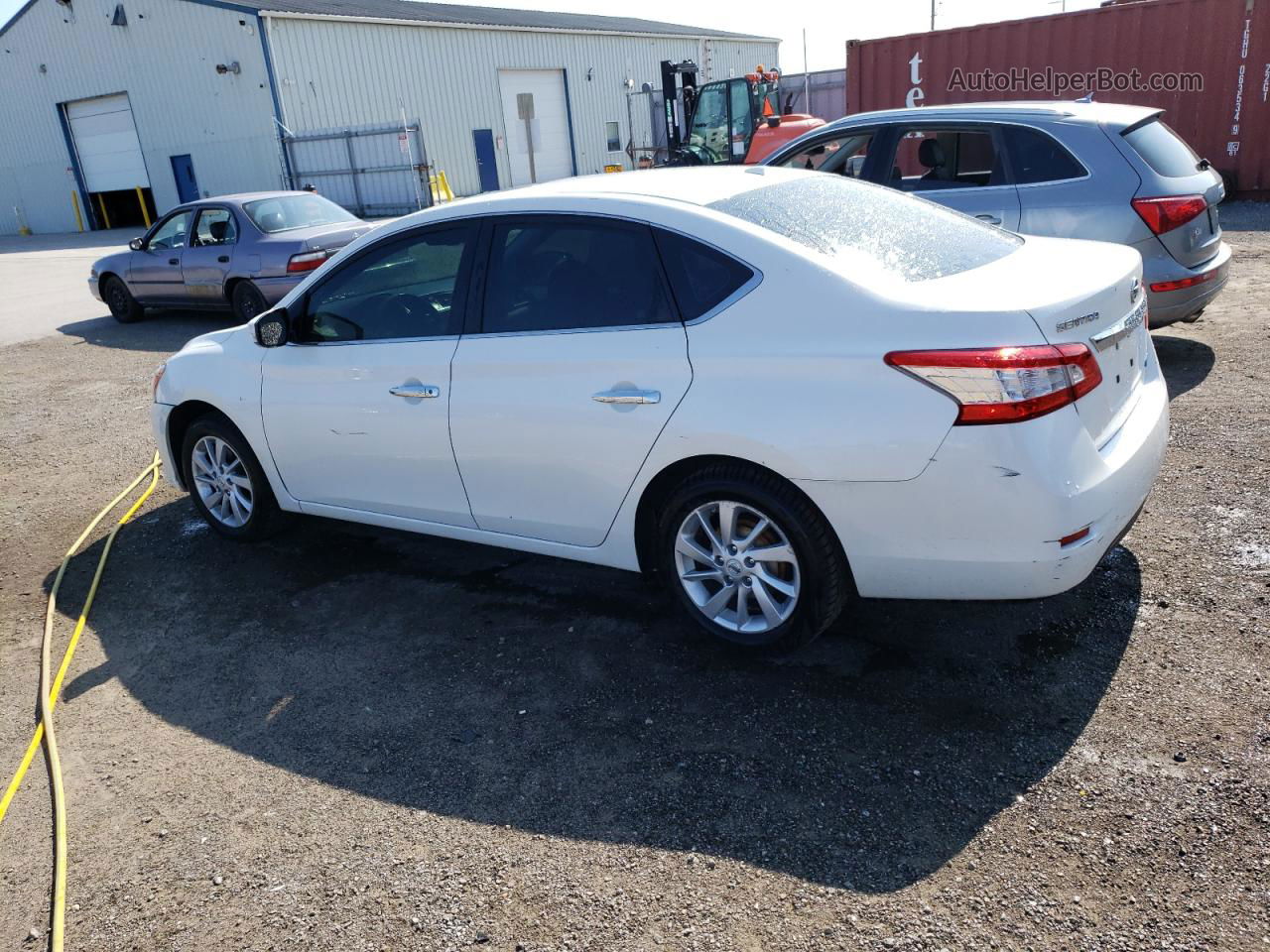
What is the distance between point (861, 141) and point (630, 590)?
4683mm

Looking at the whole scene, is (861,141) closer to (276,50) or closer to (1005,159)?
(1005,159)

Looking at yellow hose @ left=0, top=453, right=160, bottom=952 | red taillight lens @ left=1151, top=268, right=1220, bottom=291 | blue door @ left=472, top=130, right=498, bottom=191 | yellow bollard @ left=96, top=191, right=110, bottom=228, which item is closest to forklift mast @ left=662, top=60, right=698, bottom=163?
blue door @ left=472, top=130, right=498, bottom=191

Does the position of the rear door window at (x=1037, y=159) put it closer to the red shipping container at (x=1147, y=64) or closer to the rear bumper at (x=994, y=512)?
the rear bumper at (x=994, y=512)

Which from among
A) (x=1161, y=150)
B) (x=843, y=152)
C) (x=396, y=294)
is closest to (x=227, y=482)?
(x=396, y=294)

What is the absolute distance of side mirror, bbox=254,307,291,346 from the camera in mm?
4609

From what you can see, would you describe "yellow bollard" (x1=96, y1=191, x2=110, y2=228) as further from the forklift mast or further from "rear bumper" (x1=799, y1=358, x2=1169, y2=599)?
"rear bumper" (x1=799, y1=358, x2=1169, y2=599)

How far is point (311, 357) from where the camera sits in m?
4.58

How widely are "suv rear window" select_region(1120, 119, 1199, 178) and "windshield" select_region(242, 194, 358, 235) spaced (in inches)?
341

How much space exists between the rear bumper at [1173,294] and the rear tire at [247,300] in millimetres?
9013

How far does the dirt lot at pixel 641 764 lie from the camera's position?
8.49ft

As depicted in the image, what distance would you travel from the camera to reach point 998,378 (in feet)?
9.75

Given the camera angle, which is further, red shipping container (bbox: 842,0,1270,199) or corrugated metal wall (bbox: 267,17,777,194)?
corrugated metal wall (bbox: 267,17,777,194)

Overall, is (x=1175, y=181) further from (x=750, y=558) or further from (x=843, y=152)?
(x=750, y=558)

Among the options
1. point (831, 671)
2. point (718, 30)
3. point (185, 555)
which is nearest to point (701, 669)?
point (831, 671)
